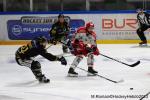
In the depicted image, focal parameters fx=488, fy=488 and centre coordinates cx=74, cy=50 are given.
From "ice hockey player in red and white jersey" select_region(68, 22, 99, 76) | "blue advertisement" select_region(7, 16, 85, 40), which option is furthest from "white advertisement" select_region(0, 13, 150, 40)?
"ice hockey player in red and white jersey" select_region(68, 22, 99, 76)

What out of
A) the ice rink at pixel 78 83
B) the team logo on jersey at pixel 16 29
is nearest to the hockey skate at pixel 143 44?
the ice rink at pixel 78 83

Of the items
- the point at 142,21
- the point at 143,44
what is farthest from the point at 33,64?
the point at 142,21

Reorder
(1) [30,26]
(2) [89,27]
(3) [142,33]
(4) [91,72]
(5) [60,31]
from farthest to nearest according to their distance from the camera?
(1) [30,26] → (3) [142,33] → (5) [60,31] → (4) [91,72] → (2) [89,27]

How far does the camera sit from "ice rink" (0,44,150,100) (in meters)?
6.55

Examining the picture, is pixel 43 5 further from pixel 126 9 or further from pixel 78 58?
pixel 78 58

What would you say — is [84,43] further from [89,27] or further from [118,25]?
[118,25]

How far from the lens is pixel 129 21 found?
13.5 meters

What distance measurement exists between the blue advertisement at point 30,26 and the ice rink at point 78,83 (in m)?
2.99

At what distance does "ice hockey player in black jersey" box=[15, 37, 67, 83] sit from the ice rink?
22 cm

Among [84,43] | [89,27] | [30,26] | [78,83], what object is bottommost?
[78,83]

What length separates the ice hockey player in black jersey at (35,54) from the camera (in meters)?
7.18

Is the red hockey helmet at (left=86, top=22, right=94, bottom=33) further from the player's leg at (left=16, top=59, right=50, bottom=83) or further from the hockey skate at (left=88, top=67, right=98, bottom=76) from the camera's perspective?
the player's leg at (left=16, top=59, right=50, bottom=83)

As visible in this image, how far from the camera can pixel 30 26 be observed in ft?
45.1

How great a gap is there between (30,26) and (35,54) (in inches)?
257
